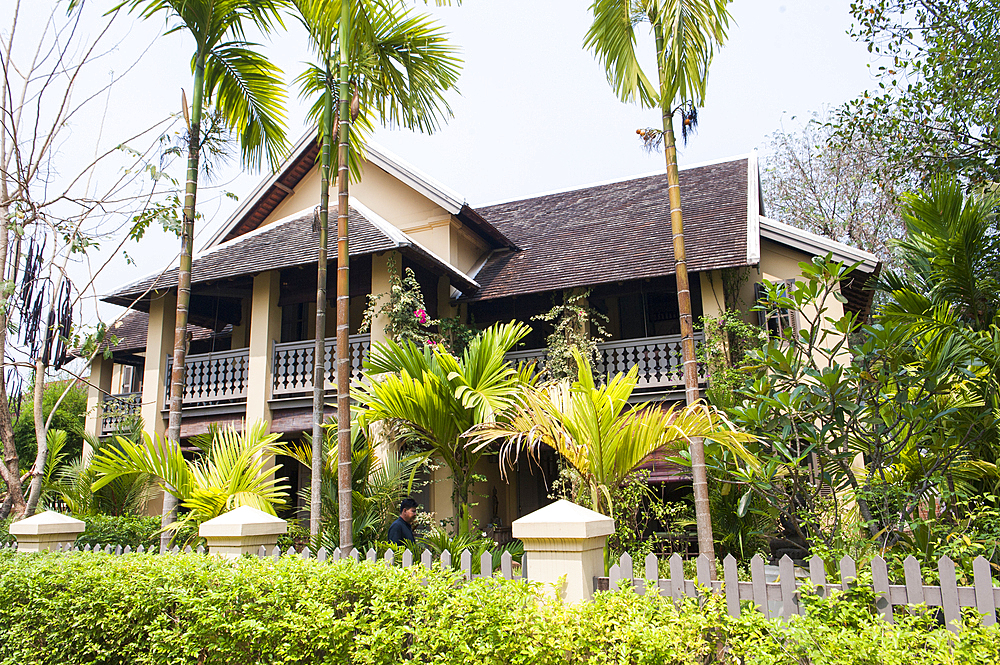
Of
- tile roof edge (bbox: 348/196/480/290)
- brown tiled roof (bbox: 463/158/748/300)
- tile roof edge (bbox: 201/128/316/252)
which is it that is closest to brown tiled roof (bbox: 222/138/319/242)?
tile roof edge (bbox: 201/128/316/252)

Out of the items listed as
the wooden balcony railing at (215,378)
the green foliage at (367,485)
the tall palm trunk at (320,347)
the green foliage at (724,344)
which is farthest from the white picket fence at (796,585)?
the wooden balcony railing at (215,378)

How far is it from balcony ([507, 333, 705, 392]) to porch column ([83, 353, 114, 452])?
26.9ft

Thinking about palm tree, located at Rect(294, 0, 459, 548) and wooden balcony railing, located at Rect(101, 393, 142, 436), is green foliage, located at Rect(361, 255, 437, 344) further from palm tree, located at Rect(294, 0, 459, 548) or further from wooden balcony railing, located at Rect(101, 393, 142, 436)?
wooden balcony railing, located at Rect(101, 393, 142, 436)

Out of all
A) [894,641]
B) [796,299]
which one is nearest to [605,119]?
[796,299]

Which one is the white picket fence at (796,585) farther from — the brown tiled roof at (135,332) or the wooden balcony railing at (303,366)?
the brown tiled roof at (135,332)

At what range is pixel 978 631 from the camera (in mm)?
2998

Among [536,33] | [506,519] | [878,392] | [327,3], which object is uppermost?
[327,3]

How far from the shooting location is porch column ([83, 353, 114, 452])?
13.3 meters

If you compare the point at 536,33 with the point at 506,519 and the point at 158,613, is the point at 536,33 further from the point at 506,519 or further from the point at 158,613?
the point at 506,519

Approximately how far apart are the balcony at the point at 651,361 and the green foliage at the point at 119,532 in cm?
614

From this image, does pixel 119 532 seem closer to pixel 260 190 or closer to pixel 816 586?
pixel 260 190

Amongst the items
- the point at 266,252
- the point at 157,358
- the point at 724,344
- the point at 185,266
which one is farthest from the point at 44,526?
the point at 724,344

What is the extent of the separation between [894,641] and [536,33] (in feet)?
17.5

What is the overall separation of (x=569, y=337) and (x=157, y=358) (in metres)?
7.32
